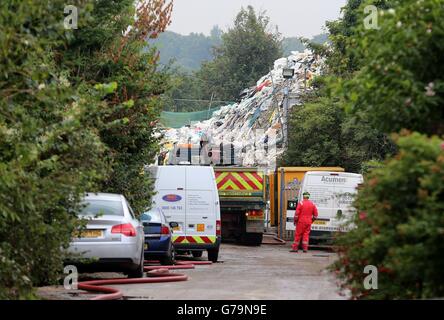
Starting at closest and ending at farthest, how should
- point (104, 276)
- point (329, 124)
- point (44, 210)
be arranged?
point (44, 210) → point (104, 276) → point (329, 124)

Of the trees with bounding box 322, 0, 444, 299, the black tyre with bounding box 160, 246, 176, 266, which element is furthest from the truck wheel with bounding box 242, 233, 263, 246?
the trees with bounding box 322, 0, 444, 299

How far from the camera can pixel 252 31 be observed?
9725cm

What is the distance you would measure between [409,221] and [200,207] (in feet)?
51.8

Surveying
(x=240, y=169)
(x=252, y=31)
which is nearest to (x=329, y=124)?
(x=240, y=169)

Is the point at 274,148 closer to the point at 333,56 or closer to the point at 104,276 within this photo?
the point at 333,56

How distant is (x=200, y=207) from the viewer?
25094mm

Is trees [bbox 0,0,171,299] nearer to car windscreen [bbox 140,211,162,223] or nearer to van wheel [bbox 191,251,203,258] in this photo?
car windscreen [bbox 140,211,162,223]

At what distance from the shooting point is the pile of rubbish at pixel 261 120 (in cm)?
5022

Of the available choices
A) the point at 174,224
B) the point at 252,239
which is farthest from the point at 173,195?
the point at 252,239

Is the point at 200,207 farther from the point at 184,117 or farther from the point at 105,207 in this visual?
the point at 184,117

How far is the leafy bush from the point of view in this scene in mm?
9148

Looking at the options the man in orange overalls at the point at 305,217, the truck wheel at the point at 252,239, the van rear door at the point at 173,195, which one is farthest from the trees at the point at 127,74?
the truck wheel at the point at 252,239

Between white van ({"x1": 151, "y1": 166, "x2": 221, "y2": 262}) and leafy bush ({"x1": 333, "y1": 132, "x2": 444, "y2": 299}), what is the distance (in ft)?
46.9

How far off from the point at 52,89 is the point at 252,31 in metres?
86.8
